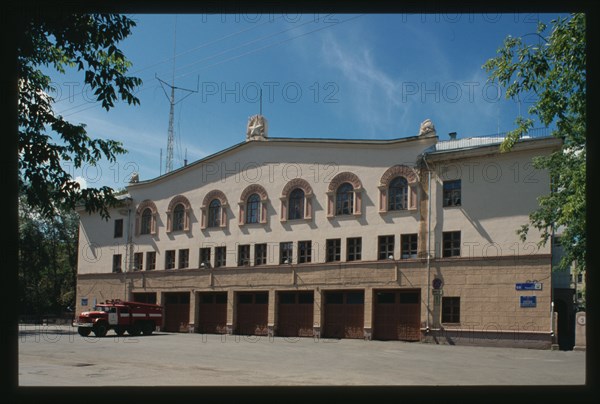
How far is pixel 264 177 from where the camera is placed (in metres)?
39.5

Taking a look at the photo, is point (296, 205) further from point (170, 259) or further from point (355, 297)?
point (170, 259)

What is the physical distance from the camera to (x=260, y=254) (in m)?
39.2

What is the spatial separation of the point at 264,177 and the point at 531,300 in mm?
18062

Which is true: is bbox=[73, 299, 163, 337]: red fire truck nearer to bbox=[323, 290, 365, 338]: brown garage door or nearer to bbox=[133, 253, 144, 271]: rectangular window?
bbox=[133, 253, 144, 271]: rectangular window

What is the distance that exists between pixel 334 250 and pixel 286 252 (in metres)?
3.40

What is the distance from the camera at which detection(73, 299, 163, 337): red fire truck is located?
3481cm

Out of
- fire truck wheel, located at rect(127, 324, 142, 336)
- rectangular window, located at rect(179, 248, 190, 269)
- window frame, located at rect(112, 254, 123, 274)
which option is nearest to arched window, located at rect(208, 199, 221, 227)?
rectangular window, located at rect(179, 248, 190, 269)

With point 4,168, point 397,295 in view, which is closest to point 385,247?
point 397,295

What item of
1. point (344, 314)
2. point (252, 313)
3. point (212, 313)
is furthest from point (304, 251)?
point (212, 313)

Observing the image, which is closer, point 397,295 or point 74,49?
point 74,49

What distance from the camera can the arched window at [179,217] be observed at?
43531mm

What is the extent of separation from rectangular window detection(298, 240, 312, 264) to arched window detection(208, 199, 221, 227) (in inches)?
275

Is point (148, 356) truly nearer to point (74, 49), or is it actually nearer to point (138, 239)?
point (74, 49)

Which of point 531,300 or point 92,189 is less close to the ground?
point 92,189
